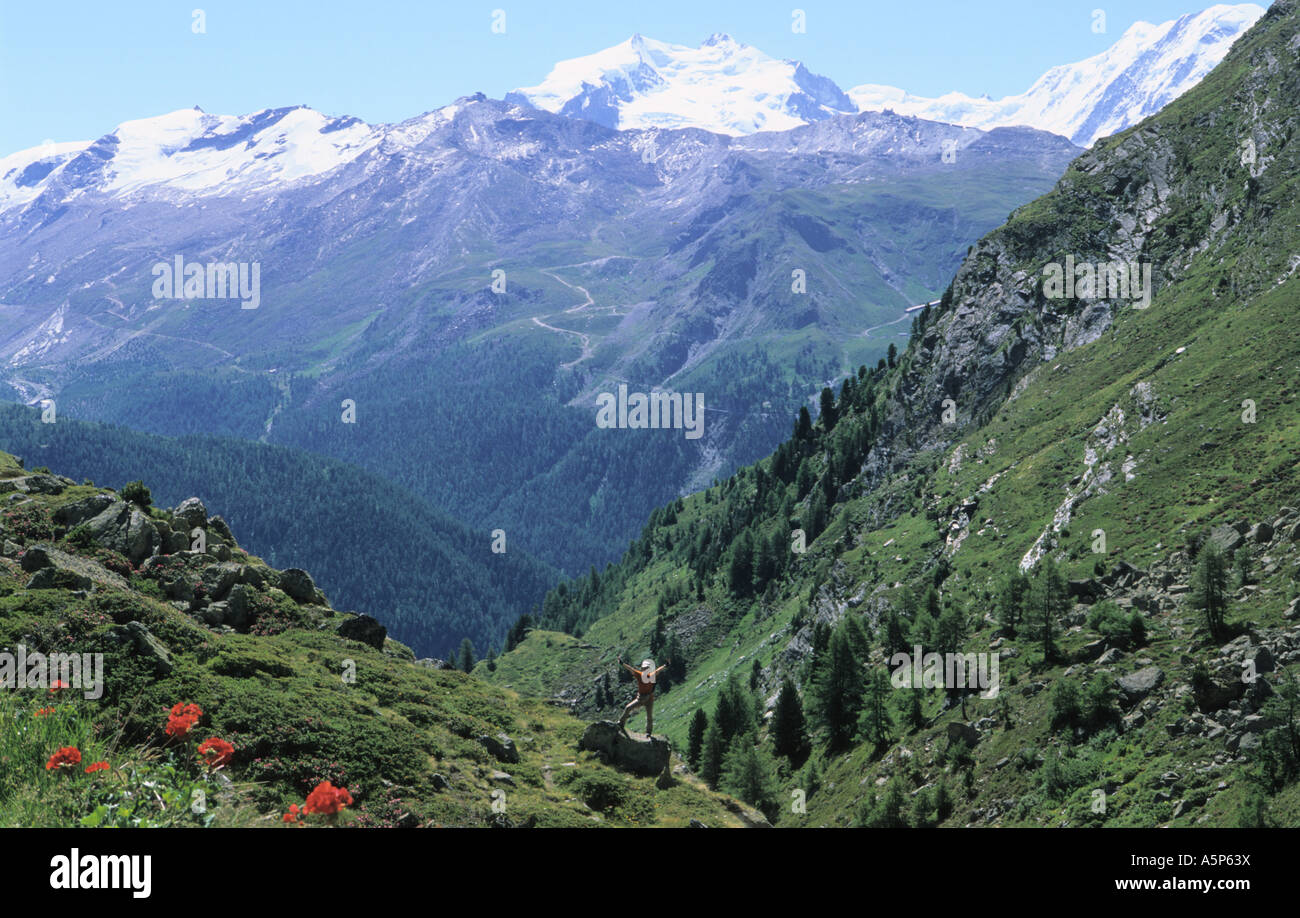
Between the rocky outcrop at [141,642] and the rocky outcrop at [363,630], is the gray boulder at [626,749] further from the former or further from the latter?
the rocky outcrop at [141,642]

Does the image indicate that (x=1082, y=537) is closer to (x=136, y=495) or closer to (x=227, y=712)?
(x=227, y=712)

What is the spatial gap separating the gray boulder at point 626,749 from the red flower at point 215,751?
25466 mm

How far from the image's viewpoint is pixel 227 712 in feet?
97.9

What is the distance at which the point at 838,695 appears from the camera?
91375 mm

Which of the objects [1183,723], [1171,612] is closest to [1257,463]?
[1171,612]

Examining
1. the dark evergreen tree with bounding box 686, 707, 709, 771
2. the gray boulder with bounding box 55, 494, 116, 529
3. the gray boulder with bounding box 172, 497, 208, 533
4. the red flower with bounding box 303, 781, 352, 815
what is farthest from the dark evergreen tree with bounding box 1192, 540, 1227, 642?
the gray boulder with bounding box 55, 494, 116, 529

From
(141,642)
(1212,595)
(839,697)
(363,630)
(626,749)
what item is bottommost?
(839,697)

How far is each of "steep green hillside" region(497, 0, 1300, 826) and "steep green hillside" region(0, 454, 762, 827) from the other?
29514 millimetres

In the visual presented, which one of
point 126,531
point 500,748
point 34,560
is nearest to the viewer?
point 34,560

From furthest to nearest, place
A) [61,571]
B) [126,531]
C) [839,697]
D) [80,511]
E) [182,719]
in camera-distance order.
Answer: [839,697], [80,511], [126,531], [61,571], [182,719]

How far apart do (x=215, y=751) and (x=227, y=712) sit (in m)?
10.8

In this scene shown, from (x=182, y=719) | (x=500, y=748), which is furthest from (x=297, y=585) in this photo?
(x=182, y=719)
